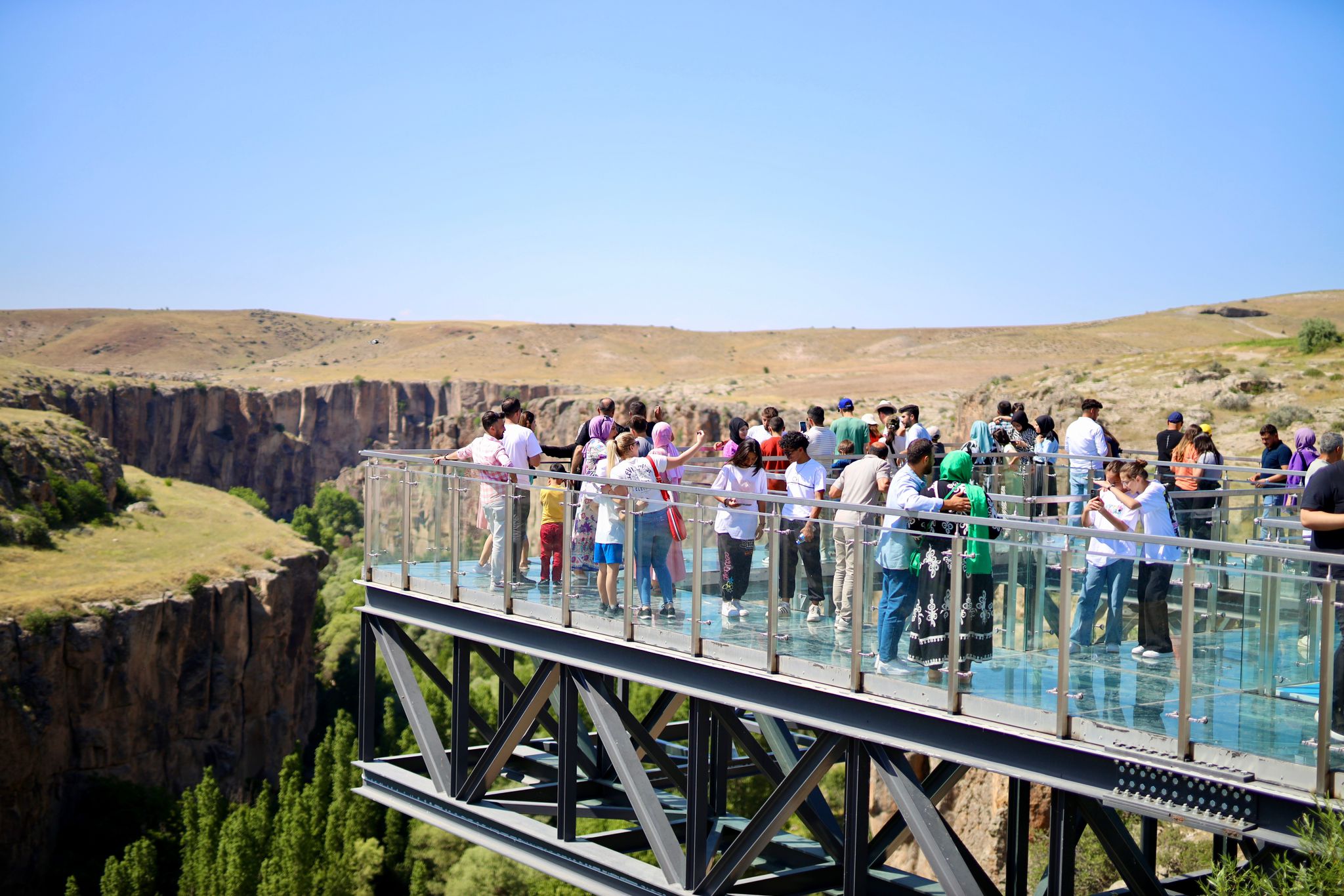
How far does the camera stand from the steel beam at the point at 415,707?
1197cm

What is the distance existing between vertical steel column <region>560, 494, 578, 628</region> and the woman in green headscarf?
347 centimetres

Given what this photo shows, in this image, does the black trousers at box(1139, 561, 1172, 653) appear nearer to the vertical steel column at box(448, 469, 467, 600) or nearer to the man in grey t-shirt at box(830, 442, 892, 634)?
the man in grey t-shirt at box(830, 442, 892, 634)

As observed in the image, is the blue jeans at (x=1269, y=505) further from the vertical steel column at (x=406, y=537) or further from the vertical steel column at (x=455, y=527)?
the vertical steel column at (x=406, y=537)

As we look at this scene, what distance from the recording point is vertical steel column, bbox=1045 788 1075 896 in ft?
25.2

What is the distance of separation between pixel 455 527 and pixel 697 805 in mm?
3716

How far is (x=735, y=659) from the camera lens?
30.6ft

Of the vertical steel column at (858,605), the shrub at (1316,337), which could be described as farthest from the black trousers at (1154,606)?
the shrub at (1316,337)

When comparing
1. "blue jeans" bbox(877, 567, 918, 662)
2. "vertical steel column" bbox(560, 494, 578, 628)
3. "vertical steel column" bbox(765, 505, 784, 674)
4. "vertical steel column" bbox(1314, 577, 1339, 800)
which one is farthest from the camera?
"vertical steel column" bbox(560, 494, 578, 628)

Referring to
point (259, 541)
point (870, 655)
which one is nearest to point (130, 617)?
point (259, 541)

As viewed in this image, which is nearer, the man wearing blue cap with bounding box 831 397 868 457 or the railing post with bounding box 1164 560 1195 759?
the railing post with bounding box 1164 560 1195 759

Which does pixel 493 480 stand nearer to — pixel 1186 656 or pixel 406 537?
pixel 406 537

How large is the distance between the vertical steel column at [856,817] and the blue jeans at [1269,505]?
472 centimetres

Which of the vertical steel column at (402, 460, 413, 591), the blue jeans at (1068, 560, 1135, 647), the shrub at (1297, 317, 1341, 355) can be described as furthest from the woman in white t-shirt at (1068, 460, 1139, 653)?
the shrub at (1297, 317, 1341, 355)

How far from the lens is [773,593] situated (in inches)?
351
